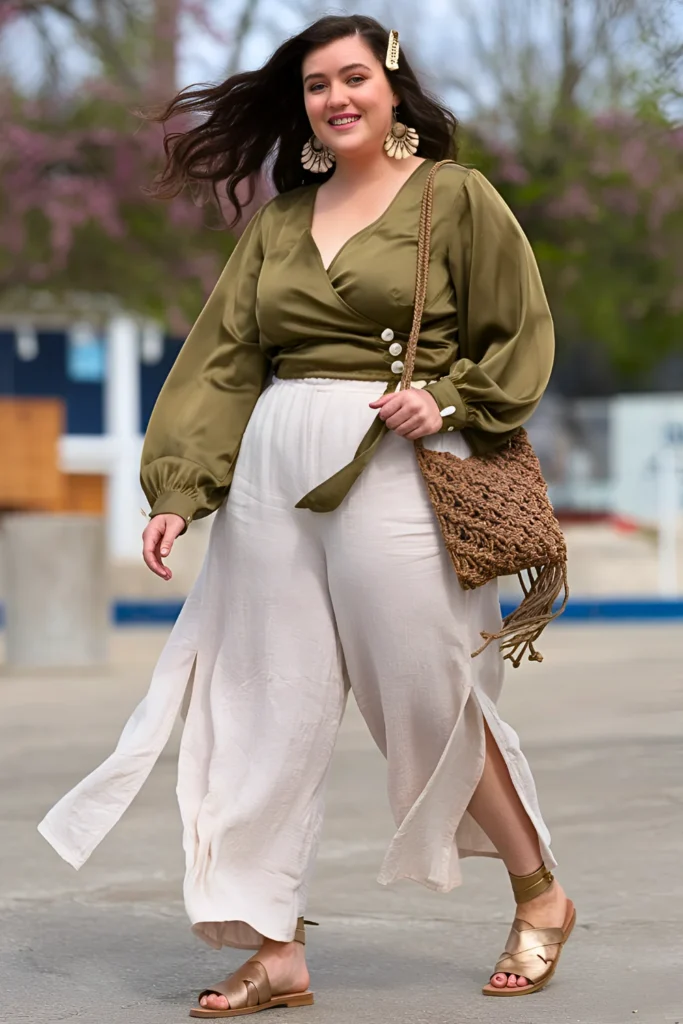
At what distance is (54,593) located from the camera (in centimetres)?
980

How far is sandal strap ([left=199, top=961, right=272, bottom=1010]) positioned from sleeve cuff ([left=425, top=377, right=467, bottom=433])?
1.08 m

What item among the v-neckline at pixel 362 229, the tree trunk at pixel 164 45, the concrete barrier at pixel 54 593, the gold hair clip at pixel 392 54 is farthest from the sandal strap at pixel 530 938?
the tree trunk at pixel 164 45

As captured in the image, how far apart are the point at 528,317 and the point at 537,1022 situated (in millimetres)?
1302

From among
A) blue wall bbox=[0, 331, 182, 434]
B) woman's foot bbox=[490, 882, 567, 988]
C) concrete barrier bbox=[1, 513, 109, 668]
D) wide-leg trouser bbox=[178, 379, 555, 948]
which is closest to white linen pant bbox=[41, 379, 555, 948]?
wide-leg trouser bbox=[178, 379, 555, 948]

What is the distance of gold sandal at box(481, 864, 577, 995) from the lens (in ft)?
11.8

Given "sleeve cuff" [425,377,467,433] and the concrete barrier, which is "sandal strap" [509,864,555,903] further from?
the concrete barrier

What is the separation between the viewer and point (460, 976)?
Result: 12.4ft

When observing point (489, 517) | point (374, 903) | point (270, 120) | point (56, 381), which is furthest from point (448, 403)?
point (56, 381)

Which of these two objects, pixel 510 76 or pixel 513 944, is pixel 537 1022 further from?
pixel 510 76

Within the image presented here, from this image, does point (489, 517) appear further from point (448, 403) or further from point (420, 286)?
point (420, 286)

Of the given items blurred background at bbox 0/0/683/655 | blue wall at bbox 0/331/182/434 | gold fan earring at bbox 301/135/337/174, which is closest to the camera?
gold fan earring at bbox 301/135/337/174

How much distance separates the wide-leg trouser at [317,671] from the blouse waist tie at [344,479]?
0.11 feet

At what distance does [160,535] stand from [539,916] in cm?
105

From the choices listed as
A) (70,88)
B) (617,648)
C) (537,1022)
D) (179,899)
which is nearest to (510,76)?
(70,88)
